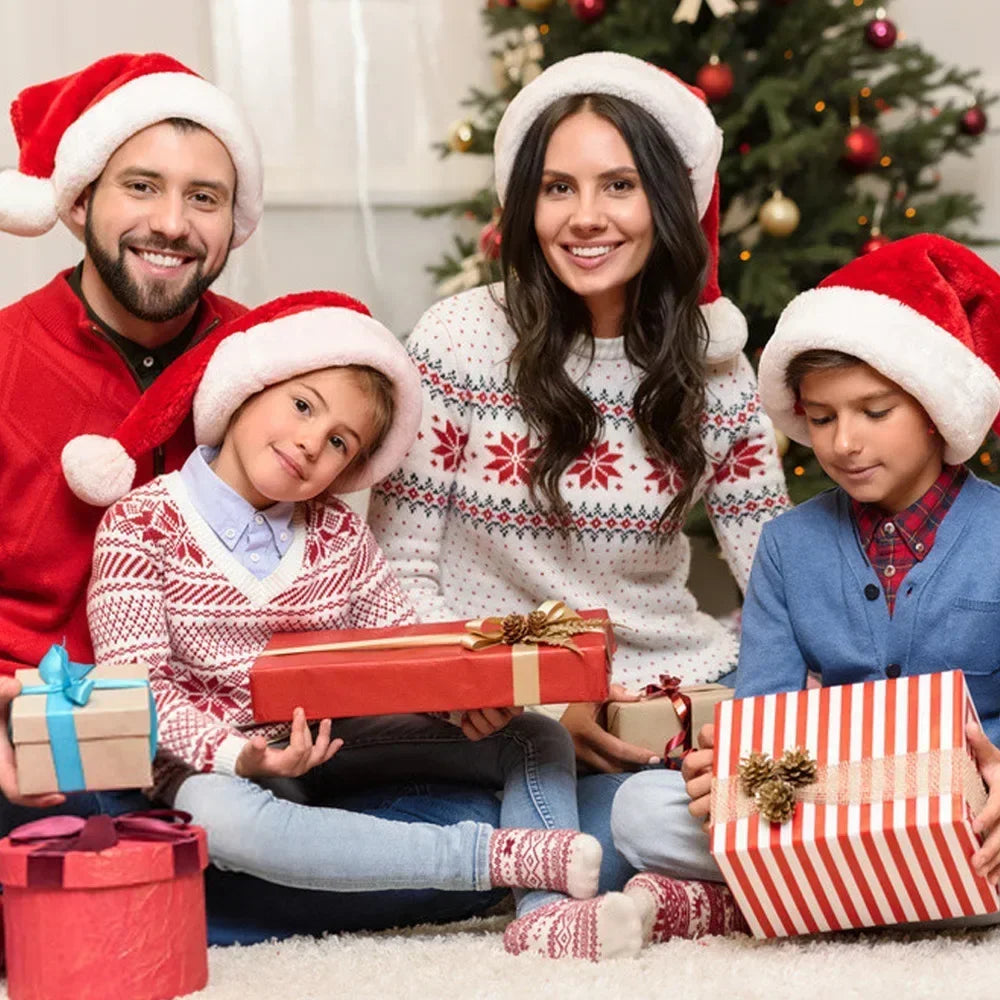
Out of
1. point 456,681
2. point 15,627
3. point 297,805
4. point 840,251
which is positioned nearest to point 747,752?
point 456,681

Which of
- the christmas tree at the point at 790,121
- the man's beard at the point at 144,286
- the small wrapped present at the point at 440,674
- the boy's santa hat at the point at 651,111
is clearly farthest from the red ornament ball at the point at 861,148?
A: the small wrapped present at the point at 440,674

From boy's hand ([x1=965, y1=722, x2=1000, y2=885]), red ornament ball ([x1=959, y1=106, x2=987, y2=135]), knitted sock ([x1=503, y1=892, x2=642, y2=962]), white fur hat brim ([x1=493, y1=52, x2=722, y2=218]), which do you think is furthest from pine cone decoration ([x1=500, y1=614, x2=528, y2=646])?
red ornament ball ([x1=959, y1=106, x2=987, y2=135])

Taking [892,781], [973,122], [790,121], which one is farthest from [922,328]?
[973,122]

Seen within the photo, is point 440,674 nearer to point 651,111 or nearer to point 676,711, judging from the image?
point 676,711

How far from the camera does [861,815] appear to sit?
1.91m

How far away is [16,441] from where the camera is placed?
2.38m

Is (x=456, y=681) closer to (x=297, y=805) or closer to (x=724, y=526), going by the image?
(x=297, y=805)

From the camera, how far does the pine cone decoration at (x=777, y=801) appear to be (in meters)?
1.93

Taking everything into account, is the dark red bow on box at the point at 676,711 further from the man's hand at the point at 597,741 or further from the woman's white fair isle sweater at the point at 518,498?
the woman's white fair isle sweater at the point at 518,498

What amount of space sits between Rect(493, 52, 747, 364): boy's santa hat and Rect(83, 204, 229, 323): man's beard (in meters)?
0.60

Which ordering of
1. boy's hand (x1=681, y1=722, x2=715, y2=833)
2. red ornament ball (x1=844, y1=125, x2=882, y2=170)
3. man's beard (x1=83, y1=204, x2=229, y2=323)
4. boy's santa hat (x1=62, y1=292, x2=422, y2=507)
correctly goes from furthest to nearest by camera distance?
1. red ornament ball (x1=844, y1=125, x2=882, y2=170)
2. man's beard (x1=83, y1=204, x2=229, y2=323)
3. boy's santa hat (x1=62, y1=292, x2=422, y2=507)
4. boy's hand (x1=681, y1=722, x2=715, y2=833)

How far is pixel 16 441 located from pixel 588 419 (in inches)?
36.4

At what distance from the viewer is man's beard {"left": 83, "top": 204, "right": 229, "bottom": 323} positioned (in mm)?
2438

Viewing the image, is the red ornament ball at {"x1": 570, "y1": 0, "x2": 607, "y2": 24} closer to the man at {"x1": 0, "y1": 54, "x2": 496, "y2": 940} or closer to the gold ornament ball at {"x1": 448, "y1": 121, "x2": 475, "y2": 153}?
the gold ornament ball at {"x1": 448, "y1": 121, "x2": 475, "y2": 153}
